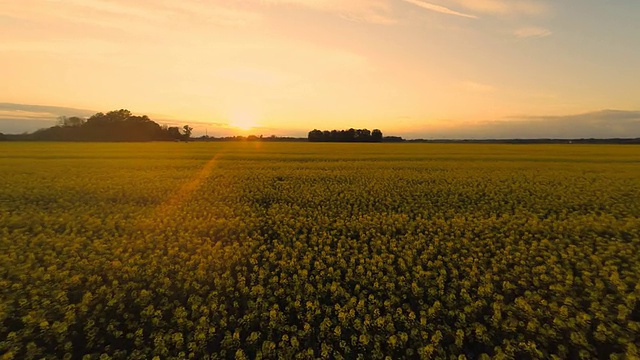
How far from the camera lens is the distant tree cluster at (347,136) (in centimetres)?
12575

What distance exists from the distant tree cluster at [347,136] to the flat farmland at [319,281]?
354ft

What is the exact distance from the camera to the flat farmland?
7.31m

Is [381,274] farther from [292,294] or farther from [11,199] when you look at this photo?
[11,199]

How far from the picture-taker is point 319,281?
377 inches

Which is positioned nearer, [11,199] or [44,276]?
[44,276]

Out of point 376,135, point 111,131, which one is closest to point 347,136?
point 376,135

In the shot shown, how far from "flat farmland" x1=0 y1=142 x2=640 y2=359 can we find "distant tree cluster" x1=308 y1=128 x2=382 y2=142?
354 ft

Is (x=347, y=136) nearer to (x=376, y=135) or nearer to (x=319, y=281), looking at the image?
(x=376, y=135)

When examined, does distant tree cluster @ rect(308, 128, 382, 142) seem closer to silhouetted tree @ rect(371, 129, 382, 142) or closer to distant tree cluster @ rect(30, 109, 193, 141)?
silhouetted tree @ rect(371, 129, 382, 142)

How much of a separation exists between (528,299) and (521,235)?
5.68 metres

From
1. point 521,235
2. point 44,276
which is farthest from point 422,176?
point 44,276

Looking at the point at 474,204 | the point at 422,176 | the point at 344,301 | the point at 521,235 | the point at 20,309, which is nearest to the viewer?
Answer: the point at 20,309

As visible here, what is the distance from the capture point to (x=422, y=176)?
3067 cm

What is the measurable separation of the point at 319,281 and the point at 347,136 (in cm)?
11845
